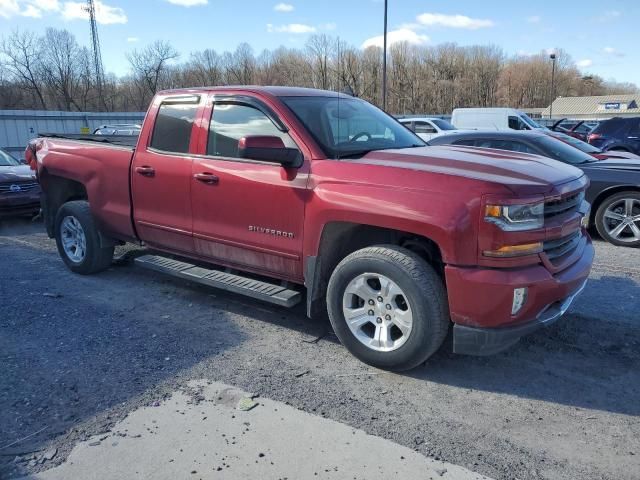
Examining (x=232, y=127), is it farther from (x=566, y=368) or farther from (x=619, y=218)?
(x=619, y=218)

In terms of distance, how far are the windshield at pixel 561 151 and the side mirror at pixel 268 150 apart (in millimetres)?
5436

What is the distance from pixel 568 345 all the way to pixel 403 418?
5.65 feet

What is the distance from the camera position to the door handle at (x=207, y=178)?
14.8ft

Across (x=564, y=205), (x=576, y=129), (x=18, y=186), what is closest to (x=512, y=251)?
(x=564, y=205)

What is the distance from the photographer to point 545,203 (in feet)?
11.2

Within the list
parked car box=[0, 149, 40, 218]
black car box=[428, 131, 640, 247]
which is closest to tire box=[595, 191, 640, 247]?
black car box=[428, 131, 640, 247]

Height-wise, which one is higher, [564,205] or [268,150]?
[268,150]

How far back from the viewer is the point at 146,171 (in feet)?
16.6

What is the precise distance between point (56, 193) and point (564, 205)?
560cm

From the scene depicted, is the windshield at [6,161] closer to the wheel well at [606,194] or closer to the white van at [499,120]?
the wheel well at [606,194]

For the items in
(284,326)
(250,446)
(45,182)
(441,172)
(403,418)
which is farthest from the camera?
(45,182)

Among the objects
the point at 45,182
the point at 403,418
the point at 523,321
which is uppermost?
the point at 45,182

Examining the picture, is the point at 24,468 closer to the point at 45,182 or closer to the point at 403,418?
the point at 403,418

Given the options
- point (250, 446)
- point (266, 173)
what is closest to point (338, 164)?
point (266, 173)
